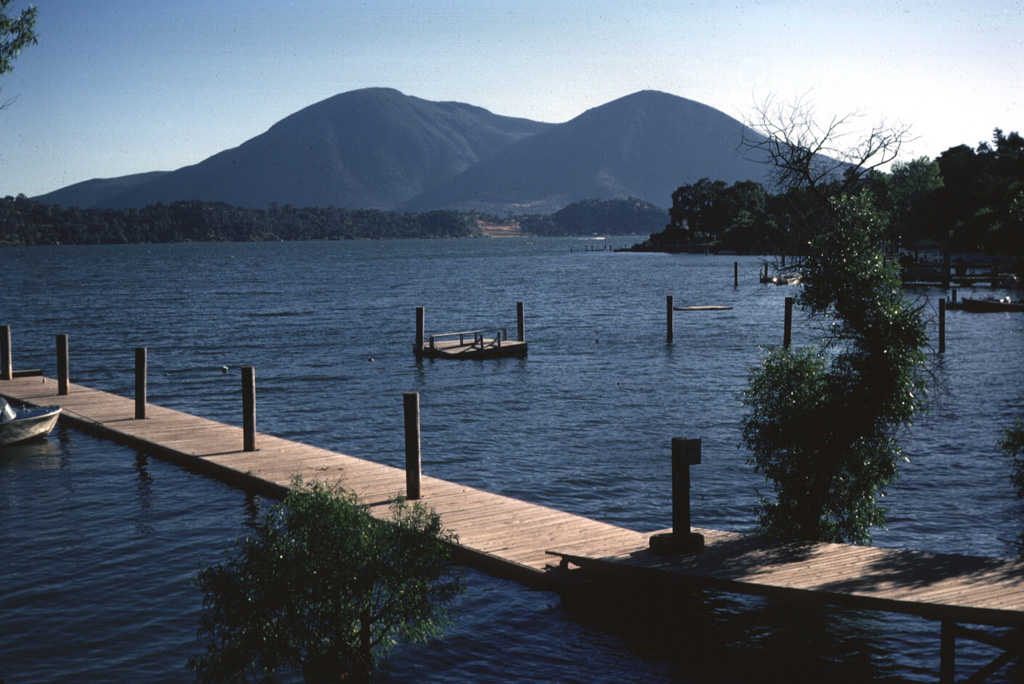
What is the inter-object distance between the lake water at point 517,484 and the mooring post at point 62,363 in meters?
3.36

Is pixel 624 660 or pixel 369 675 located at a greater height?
pixel 369 675

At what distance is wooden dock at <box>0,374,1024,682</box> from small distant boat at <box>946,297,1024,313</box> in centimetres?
5847

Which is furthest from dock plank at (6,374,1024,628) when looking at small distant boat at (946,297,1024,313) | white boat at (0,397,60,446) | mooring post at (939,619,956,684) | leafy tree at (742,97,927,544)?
small distant boat at (946,297,1024,313)

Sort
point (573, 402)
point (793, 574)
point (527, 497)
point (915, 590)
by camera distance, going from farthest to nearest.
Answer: point (573, 402), point (527, 497), point (793, 574), point (915, 590)

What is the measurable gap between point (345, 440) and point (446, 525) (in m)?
12.8

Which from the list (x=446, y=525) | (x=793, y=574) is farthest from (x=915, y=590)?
(x=446, y=525)

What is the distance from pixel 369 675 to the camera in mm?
10148

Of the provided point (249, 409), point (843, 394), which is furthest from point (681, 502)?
point (249, 409)

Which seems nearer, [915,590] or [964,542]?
[915,590]

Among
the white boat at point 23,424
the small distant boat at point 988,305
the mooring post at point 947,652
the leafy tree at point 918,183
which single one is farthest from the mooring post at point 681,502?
the leafy tree at point 918,183

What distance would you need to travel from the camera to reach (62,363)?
95.9 feet

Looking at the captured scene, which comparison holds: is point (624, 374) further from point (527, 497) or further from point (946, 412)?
point (527, 497)

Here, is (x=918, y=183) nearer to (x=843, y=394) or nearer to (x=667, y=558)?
(x=843, y=394)

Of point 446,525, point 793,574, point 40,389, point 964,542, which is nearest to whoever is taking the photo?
point 793,574
